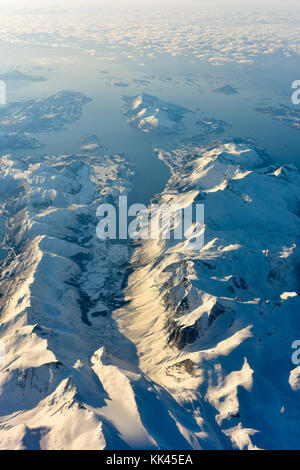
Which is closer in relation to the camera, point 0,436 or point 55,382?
point 0,436

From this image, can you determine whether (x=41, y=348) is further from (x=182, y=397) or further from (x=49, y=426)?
(x=182, y=397)

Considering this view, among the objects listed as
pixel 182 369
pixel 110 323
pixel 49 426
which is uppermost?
pixel 49 426

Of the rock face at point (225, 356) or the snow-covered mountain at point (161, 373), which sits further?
the rock face at point (225, 356)

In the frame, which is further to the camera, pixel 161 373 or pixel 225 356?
pixel 161 373

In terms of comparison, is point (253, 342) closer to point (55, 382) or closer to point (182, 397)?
point (182, 397)

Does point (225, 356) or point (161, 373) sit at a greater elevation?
point (225, 356)

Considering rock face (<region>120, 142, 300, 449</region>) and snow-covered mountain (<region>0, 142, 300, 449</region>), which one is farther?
rock face (<region>120, 142, 300, 449</region>)
